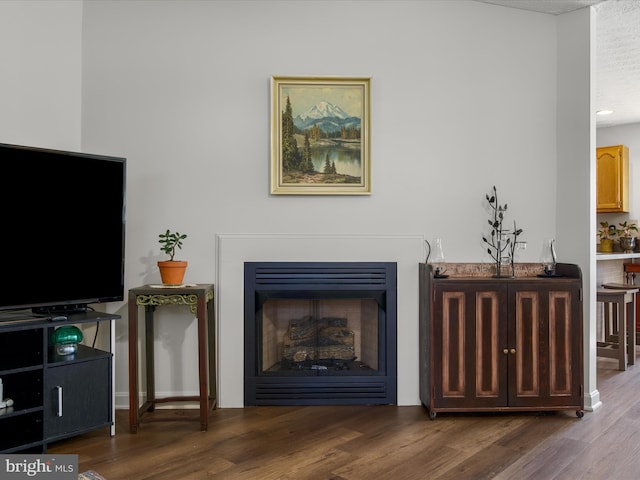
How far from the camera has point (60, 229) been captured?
103 inches

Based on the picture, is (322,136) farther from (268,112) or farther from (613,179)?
→ (613,179)

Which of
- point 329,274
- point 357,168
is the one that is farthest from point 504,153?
point 329,274

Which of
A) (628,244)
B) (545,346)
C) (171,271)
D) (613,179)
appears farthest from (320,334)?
(613,179)

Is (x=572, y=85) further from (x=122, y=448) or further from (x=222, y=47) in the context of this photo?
(x=122, y=448)

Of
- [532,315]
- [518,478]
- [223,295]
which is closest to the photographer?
[518,478]

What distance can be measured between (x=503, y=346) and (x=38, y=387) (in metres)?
2.59

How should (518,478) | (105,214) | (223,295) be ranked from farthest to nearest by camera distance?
(223,295) → (105,214) → (518,478)

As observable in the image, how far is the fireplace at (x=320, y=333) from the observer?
10.4 feet

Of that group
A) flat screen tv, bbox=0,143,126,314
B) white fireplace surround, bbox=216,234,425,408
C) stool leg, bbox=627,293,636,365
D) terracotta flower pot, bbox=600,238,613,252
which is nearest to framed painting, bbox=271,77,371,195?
white fireplace surround, bbox=216,234,425,408

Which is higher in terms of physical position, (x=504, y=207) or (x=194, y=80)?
(x=194, y=80)

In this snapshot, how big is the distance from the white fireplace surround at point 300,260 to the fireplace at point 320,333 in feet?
0.16

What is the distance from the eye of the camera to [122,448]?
2.53 metres

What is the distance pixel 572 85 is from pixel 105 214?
10.2 feet

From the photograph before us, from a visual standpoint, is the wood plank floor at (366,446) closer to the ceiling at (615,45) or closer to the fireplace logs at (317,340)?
the fireplace logs at (317,340)
